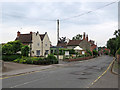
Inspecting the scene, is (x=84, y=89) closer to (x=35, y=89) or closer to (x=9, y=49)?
(x=35, y=89)

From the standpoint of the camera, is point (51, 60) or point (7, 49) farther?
point (7, 49)

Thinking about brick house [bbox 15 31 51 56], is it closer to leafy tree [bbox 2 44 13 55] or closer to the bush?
leafy tree [bbox 2 44 13 55]

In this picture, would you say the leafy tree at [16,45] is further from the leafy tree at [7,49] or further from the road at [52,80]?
the road at [52,80]

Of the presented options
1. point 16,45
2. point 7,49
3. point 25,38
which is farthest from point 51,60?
point 25,38

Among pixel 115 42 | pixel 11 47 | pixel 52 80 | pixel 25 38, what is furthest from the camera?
pixel 25 38

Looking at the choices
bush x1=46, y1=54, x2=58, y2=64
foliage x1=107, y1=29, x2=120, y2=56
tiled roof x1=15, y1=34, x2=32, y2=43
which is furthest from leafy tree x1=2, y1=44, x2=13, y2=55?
foliage x1=107, y1=29, x2=120, y2=56

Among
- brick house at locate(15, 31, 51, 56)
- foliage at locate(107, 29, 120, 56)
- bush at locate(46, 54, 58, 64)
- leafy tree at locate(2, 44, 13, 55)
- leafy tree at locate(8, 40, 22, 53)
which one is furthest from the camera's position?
brick house at locate(15, 31, 51, 56)

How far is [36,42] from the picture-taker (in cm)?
4944

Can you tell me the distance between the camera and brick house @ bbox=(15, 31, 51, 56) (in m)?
47.7

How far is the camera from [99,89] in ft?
32.0

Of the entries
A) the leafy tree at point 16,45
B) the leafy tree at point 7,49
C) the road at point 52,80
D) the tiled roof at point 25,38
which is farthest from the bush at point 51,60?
the tiled roof at point 25,38

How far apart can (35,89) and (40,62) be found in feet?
66.1

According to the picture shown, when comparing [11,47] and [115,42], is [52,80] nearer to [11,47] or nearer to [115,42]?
[11,47]

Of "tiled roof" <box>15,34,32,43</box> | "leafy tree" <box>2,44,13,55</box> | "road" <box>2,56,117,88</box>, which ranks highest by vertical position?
"tiled roof" <box>15,34,32,43</box>
